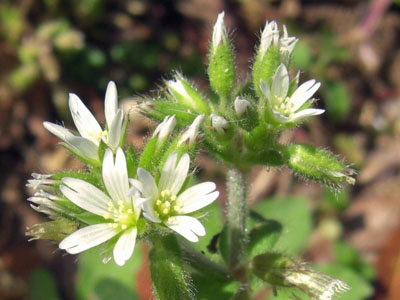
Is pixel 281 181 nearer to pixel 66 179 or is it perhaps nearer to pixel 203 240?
pixel 203 240

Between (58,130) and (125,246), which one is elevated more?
(58,130)

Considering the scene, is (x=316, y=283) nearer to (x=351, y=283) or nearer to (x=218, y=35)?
(x=218, y=35)

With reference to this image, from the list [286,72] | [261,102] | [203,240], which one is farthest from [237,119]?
[203,240]

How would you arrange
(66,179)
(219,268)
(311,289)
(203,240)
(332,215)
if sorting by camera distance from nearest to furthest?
(66,179) < (311,289) < (219,268) < (203,240) < (332,215)

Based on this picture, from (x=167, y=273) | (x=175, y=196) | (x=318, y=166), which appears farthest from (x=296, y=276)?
(x=175, y=196)

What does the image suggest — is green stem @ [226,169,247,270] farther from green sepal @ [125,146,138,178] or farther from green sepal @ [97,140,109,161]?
green sepal @ [97,140,109,161]
